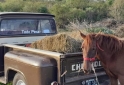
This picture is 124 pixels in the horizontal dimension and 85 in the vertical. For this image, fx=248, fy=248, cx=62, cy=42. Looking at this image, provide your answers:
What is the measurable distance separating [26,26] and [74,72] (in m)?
2.56

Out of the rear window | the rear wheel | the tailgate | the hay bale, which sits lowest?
the rear wheel

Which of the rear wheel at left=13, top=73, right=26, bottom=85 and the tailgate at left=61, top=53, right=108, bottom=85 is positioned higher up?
the tailgate at left=61, top=53, right=108, bottom=85

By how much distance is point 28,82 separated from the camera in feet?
13.3

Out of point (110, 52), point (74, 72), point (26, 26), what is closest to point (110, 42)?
point (110, 52)

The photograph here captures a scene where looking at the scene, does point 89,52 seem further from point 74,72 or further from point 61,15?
point 61,15

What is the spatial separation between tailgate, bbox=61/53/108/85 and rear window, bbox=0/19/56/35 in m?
2.31

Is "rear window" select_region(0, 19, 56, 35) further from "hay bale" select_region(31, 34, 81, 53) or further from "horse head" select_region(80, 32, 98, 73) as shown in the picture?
"horse head" select_region(80, 32, 98, 73)

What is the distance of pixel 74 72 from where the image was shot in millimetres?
4012

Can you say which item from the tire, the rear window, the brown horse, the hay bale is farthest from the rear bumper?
the rear window

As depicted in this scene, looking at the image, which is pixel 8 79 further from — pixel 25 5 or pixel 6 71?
pixel 25 5

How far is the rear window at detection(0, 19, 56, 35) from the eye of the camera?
575 centimetres

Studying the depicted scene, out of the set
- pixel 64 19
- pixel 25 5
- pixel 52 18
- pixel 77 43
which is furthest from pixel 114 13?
pixel 77 43

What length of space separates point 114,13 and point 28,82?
15599 millimetres

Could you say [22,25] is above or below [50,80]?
above
